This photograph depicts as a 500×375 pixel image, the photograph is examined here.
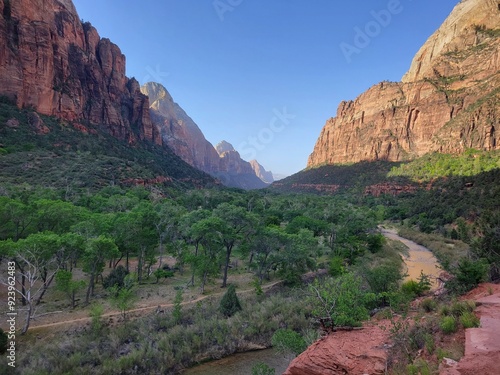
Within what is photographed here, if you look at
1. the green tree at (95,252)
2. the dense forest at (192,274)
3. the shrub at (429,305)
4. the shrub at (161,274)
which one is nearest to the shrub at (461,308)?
the dense forest at (192,274)

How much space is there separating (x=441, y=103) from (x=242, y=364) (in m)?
129

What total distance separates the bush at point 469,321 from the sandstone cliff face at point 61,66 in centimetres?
9373

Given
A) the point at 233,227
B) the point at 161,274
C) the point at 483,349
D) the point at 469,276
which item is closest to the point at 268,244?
the point at 233,227

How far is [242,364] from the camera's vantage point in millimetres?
Result: 13469

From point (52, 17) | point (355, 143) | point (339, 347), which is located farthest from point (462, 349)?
point (355, 143)

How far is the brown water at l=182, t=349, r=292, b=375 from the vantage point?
12.9m

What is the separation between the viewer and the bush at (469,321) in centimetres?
768

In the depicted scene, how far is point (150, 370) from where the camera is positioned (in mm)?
12320

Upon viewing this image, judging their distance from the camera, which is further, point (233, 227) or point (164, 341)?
point (233, 227)

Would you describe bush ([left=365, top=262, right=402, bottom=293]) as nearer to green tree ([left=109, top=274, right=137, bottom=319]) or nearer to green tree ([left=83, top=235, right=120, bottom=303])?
green tree ([left=109, top=274, right=137, bottom=319])

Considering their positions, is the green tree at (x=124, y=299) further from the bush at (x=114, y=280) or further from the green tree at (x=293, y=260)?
→ the green tree at (x=293, y=260)

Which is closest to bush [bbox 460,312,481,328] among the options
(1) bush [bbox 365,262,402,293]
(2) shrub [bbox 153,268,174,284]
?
(1) bush [bbox 365,262,402,293]

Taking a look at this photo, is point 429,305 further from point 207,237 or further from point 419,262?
point 419,262

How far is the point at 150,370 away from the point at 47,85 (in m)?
90.4
